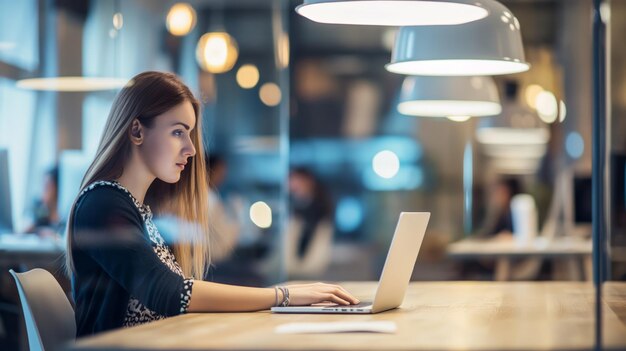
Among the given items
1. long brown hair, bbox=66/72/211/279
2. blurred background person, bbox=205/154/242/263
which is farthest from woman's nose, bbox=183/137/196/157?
blurred background person, bbox=205/154/242/263

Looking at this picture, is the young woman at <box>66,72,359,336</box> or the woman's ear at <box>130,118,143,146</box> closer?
the young woman at <box>66,72,359,336</box>

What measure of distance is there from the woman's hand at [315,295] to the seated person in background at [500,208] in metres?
5.87

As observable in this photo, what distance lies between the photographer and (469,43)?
3.09 meters

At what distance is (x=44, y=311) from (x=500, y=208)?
6630 mm

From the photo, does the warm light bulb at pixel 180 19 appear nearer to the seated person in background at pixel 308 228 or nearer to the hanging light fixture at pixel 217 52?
the hanging light fixture at pixel 217 52

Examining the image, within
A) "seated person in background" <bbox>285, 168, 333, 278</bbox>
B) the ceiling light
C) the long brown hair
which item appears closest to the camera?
the long brown hair

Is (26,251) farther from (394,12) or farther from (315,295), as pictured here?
(394,12)

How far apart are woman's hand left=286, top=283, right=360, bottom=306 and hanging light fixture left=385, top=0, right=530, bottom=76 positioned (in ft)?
2.73

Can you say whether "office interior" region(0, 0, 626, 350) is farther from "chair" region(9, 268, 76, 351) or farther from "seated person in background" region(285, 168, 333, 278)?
"chair" region(9, 268, 76, 351)

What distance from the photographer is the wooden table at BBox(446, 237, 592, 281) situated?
267 inches

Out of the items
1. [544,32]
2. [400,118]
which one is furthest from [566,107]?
[400,118]

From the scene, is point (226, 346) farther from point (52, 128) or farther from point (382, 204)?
point (382, 204)

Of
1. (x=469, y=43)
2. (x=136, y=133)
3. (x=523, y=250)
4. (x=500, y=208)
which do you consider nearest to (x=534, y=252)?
(x=523, y=250)

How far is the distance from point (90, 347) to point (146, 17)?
6.17 m
